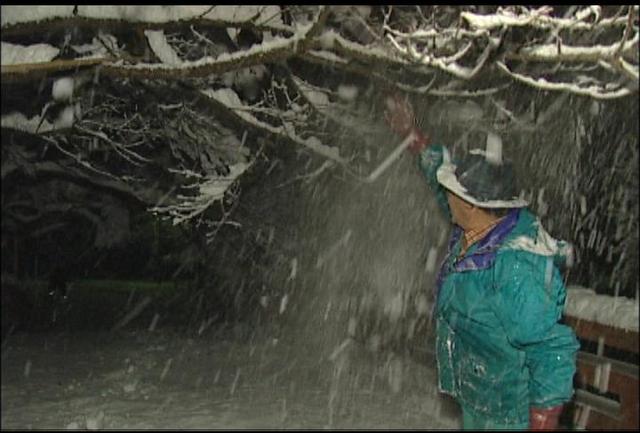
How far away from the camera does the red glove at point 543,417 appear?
8.92 ft

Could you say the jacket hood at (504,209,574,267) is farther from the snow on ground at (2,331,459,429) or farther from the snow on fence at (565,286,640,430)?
the snow on fence at (565,286,640,430)

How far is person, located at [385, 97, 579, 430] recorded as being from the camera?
107 inches

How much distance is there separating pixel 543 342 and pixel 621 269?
600 cm

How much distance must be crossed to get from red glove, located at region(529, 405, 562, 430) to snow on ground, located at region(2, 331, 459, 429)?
1857mm

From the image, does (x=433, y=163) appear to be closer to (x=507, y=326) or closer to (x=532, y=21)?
(x=507, y=326)

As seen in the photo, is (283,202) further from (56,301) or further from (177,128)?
(56,301)

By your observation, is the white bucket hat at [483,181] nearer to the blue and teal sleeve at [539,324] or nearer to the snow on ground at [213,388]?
the blue and teal sleeve at [539,324]

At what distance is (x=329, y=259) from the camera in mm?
12914

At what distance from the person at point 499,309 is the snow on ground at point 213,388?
1657mm

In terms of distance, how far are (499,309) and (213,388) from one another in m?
6.54

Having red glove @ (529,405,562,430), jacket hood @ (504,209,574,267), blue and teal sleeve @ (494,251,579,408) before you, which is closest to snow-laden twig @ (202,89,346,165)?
jacket hood @ (504,209,574,267)

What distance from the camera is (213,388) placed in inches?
350

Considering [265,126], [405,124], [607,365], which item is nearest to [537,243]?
[405,124]

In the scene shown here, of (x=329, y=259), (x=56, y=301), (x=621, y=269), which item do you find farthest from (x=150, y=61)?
(x=56, y=301)
